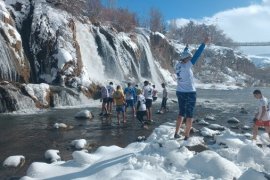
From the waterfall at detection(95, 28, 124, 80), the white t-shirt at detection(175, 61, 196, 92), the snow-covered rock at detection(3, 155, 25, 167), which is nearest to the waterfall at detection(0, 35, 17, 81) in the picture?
the waterfall at detection(95, 28, 124, 80)

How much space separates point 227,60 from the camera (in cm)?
12144

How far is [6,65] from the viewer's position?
22109 mm

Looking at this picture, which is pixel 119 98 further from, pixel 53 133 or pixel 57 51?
pixel 57 51

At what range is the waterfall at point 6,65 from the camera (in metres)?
21.9

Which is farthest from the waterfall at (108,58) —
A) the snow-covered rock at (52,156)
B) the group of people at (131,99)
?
the snow-covered rock at (52,156)

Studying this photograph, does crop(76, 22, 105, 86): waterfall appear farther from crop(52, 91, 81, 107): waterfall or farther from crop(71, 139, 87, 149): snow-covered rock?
crop(71, 139, 87, 149): snow-covered rock

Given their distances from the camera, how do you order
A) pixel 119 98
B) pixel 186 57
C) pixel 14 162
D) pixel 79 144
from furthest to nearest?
pixel 119 98 < pixel 79 144 < pixel 14 162 < pixel 186 57

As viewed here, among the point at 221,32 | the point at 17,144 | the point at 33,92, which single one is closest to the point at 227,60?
the point at 221,32

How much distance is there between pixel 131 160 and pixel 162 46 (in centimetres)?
6254

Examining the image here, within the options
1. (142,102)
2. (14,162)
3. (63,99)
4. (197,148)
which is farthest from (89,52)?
(197,148)

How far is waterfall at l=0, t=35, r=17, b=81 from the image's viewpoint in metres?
21.9

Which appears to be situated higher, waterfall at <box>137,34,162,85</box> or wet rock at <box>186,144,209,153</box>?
waterfall at <box>137,34,162,85</box>

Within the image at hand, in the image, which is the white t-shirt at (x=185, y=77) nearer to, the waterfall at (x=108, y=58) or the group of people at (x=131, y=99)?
the group of people at (x=131, y=99)

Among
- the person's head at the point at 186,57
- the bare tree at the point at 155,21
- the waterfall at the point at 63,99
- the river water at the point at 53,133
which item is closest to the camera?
the person's head at the point at 186,57
